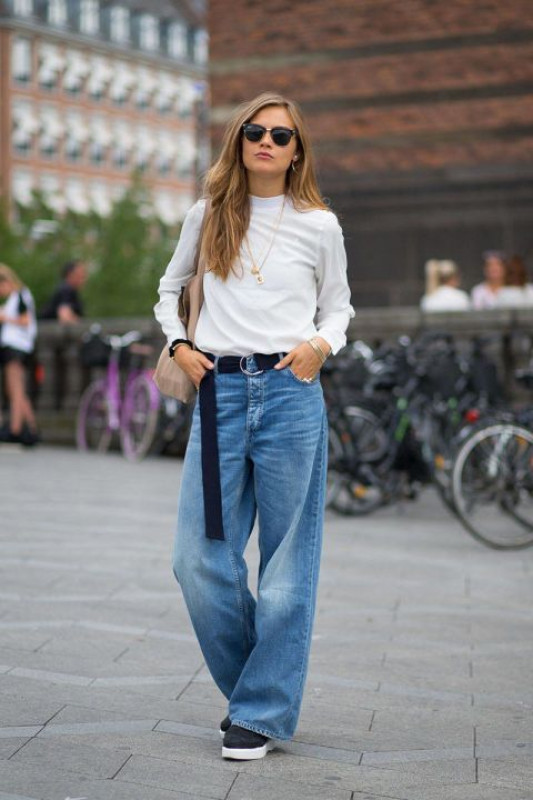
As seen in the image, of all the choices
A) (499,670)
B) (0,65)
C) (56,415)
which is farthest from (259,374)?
(0,65)

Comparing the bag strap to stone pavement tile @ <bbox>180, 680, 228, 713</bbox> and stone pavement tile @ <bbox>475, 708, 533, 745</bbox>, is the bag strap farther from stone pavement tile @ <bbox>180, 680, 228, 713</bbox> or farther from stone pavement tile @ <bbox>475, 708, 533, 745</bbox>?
stone pavement tile @ <bbox>475, 708, 533, 745</bbox>

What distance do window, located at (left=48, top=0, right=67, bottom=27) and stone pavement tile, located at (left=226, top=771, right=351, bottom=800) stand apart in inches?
3497

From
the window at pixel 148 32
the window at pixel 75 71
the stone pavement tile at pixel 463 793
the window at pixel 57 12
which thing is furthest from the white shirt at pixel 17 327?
the window at pixel 148 32

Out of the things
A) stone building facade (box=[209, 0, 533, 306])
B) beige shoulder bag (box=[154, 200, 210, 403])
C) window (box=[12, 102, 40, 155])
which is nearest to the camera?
beige shoulder bag (box=[154, 200, 210, 403])

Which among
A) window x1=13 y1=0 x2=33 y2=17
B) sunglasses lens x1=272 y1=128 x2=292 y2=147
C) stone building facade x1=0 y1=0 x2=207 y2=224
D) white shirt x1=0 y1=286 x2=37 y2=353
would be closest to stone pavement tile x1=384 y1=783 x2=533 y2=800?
sunglasses lens x1=272 y1=128 x2=292 y2=147

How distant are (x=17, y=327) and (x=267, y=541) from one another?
11188 mm

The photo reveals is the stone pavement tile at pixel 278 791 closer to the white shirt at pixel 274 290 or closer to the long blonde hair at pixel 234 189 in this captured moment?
the white shirt at pixel 274 290

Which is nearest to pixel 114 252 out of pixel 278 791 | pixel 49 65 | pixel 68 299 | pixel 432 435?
pixel 49 65

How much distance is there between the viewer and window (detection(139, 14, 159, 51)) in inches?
3783

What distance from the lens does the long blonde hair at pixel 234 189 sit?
428 centimetres

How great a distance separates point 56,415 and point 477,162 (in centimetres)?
556

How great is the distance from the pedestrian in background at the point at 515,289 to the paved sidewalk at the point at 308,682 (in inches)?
188

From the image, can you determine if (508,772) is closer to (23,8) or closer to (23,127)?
(23,127)

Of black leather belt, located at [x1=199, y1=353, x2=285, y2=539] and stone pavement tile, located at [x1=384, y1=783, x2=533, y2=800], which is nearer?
stone pavement tile, located at [x1=384, y1=783, x2=533, y2=800]
